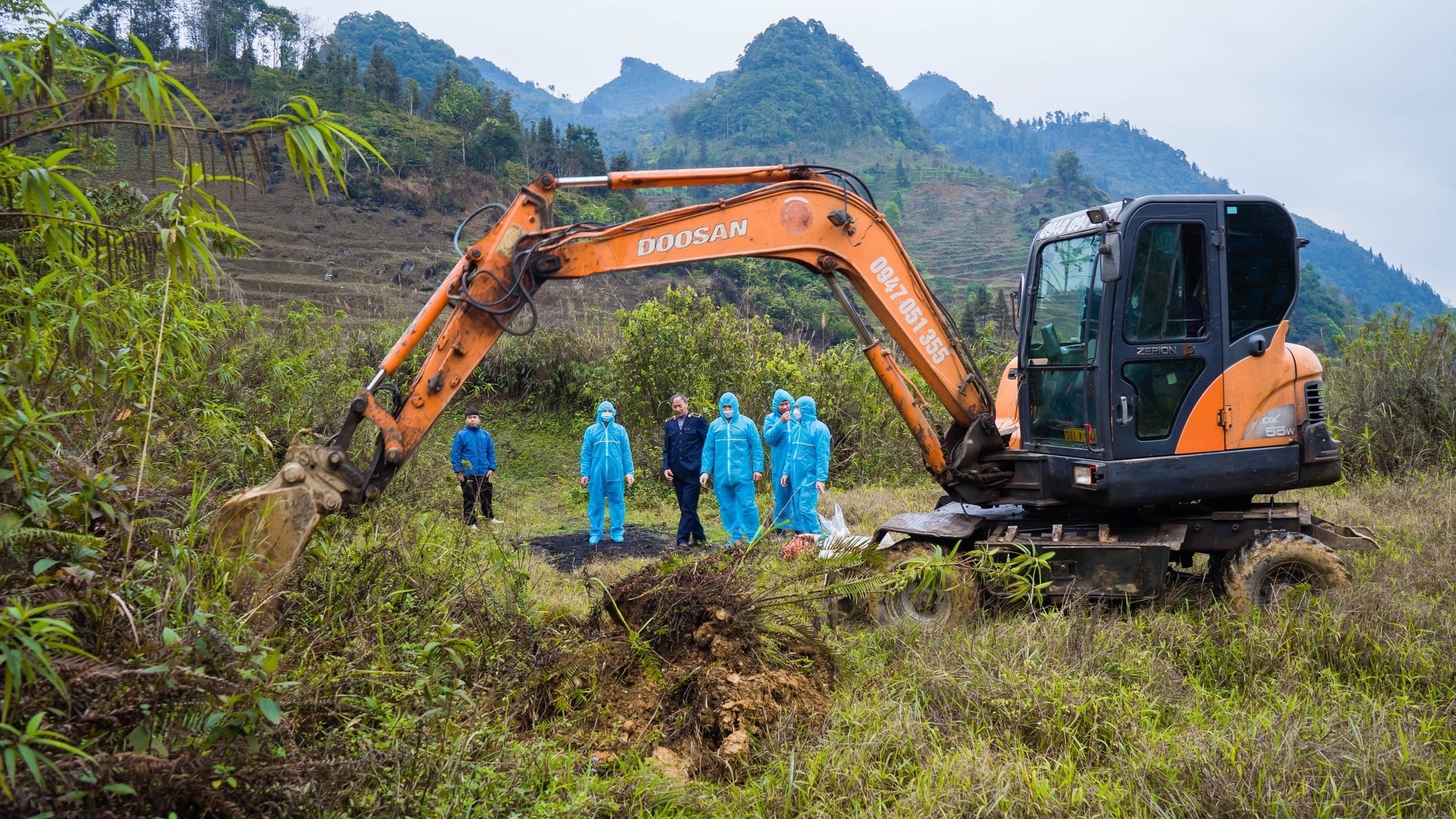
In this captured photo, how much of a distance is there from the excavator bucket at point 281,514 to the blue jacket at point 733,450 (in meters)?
5.57

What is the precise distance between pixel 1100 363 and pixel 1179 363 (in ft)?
1.71

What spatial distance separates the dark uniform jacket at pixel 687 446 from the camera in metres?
10.0

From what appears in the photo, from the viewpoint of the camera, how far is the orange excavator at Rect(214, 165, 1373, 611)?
5.20 meters

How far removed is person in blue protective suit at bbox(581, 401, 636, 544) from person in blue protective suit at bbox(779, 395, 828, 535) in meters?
1.97

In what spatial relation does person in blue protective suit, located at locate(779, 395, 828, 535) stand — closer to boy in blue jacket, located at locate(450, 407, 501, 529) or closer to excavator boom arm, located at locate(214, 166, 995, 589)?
excavator boom arm, located at locate(214, 166, 995, 589)

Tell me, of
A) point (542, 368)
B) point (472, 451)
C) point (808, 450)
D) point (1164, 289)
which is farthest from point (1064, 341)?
point (542, 368)

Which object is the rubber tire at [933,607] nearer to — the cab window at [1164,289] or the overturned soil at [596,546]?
the cab window at [1164,289]

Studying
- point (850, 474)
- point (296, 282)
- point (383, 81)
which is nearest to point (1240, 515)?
point (850, 474)

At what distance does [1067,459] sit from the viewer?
548 cm

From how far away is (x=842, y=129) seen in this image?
91625 millimetres

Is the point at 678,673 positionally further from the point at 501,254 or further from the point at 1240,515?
the point at 1240,515

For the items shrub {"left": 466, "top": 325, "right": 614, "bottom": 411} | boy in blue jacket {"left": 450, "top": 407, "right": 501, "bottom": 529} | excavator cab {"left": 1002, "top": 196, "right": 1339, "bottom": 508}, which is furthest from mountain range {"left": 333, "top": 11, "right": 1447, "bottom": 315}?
excavator cab {"left": 1002, "top": 196, "right": 1339, "bottom": 508}

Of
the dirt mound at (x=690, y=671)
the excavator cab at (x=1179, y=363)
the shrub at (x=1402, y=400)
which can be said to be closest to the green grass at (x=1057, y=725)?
the dirt mound at (x=690, y=671)

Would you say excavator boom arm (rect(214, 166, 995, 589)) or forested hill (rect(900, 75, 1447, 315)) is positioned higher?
forested hill (rect(900, 75, 1447, 315))
